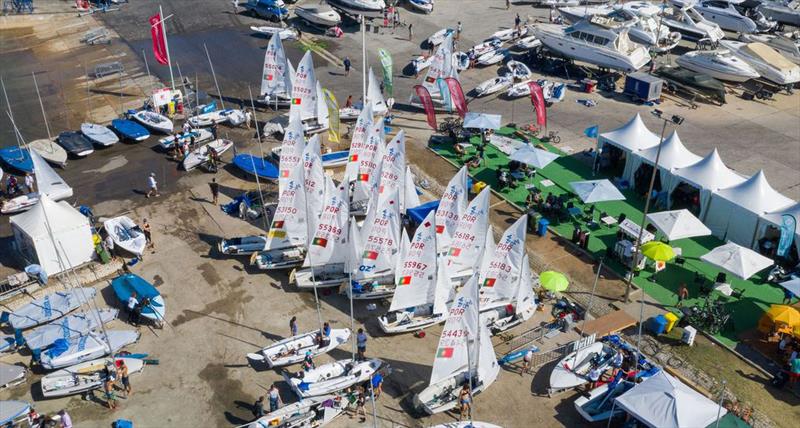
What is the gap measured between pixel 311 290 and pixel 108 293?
1007cm

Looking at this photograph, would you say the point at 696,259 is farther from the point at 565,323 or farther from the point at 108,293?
the point at 108,293

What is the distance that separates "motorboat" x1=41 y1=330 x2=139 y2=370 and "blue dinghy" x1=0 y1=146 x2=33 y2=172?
1854cm

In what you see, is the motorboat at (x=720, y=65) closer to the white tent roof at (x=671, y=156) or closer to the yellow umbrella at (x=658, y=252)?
the white tent roof at (x=671, y=156)

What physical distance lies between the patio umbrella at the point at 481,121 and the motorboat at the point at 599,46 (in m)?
15.8

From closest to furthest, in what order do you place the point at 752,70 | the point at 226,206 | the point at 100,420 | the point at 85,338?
1. the point at 100,420
2. the point at 85,338
3. the point at 226,206
4. the point at 752,70

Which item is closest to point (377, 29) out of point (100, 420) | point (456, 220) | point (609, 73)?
point (609, 73)

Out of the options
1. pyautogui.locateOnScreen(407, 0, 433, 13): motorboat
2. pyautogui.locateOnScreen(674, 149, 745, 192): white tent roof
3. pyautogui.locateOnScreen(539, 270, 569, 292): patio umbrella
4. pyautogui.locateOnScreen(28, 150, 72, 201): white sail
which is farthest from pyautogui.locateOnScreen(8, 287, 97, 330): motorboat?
pyautogui.locateOnScreen(407, 0, 433, 13): motorboat

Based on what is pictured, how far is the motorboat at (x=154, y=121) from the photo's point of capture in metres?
47.9

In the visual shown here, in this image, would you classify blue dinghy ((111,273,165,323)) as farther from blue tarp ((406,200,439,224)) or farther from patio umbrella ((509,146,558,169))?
patio umbrella ((509,146,558,169))

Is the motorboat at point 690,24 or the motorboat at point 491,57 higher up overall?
the motorboat at point 690,24

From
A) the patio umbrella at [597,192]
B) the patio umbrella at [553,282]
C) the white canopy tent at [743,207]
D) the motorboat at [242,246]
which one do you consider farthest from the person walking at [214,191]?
the white canopy tent at [743,207]

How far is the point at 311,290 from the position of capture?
112ft

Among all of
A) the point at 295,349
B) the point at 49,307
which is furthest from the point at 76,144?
the point at 295,349

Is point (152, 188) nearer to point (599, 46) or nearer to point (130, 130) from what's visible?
point (130, 130)
